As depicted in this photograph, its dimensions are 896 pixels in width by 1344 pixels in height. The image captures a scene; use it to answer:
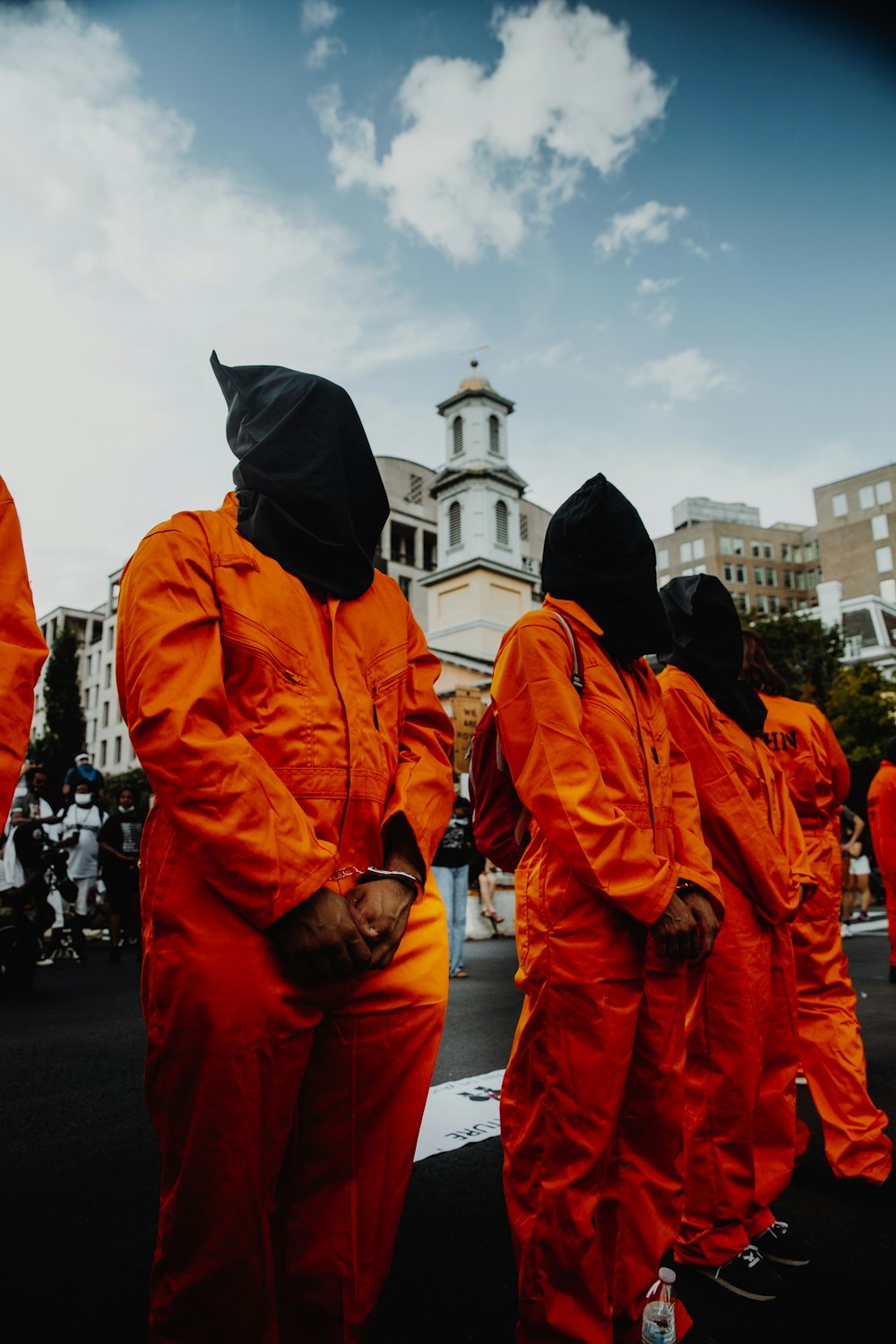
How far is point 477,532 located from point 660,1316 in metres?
30.9

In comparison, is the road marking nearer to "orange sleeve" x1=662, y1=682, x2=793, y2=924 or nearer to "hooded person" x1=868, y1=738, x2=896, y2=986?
"orange sleeve" x1=662, y1=682, x2=793, y2=924

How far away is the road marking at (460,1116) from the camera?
12.3 ft

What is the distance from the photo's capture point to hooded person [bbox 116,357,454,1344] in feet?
5.01

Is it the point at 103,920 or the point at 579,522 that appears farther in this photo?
the point at 103,920

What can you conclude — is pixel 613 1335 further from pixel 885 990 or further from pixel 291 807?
pixel 885 990

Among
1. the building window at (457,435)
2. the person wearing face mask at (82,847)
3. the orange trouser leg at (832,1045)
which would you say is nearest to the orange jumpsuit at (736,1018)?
the orange trouser leg at (832,1045)

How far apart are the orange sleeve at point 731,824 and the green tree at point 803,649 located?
28.7 meters

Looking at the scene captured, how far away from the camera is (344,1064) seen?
168cm

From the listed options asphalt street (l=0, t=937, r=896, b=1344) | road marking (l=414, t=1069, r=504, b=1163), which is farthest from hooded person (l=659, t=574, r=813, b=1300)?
road marking (l=414, t=1069, r=504, b=1163)

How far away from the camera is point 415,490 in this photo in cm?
5338

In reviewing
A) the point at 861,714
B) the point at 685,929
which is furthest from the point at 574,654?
the point at 861,714

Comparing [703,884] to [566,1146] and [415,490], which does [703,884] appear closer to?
[566,1146]

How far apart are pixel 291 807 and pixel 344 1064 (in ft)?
1.70

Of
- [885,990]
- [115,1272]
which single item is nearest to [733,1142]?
[115,1272]
